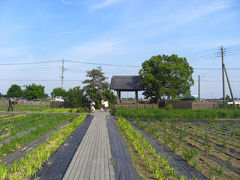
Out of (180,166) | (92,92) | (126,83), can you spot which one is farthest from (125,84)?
(180,166)

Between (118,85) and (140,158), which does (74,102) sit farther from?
(140,158)

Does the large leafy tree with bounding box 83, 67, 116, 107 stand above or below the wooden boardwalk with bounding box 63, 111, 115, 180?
above

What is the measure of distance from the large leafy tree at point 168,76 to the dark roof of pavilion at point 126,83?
161 cm

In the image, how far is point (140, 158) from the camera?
5898 millimetres

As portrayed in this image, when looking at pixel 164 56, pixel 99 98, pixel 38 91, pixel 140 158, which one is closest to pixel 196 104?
pixel 164 56

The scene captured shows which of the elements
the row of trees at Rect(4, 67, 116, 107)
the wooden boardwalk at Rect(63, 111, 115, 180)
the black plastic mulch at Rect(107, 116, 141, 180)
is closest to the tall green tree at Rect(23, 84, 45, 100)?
the row of trees at Rect(4, 67, 116, 107)

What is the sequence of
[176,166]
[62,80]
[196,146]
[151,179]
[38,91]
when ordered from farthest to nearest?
[38,91] < [62,80] < [196,146] < [176,166] < [151,179]

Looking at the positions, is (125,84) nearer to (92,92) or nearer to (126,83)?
(126,83)

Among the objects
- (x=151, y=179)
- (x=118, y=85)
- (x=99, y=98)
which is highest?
(x=118, y=85)

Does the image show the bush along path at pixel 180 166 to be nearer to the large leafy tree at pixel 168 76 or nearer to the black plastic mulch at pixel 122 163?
the black plastic mulch at pixel 122 163

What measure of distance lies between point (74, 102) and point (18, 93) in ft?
188

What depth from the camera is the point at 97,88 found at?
28922 mm

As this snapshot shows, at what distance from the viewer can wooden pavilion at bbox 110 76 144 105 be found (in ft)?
96.0

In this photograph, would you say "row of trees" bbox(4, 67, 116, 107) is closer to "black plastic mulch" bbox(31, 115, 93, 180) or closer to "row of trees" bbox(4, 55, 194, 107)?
"row of trees" bbox(4, 55, 194, 107)
